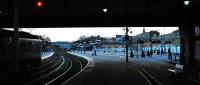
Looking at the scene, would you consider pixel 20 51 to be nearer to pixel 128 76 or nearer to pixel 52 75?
pixel 52 75

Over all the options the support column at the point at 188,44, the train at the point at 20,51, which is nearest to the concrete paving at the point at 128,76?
the support column at the point at 188,44

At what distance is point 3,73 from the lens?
995 inches

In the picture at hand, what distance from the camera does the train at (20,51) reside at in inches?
998

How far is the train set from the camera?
25.4 m

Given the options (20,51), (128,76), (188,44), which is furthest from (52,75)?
(188,44)

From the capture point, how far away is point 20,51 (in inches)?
1171
